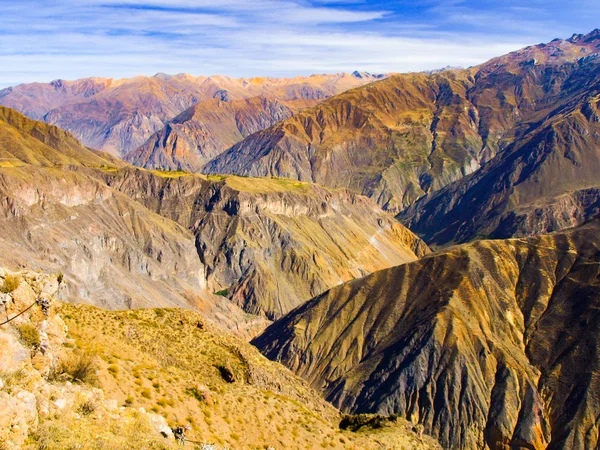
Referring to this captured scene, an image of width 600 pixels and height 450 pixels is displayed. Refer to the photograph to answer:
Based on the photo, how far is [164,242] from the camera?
16025 cm

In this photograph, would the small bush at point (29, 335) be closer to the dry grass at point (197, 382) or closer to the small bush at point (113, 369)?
the dry grass at point (197, 382)

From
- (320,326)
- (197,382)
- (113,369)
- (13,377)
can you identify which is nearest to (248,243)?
(320,326)

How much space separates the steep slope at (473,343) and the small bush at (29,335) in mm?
79590

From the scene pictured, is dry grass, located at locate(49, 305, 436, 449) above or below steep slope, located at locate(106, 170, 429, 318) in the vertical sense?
above

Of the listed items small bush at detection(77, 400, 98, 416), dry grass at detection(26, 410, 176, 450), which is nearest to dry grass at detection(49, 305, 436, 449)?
dry grass at detection(26, 410, 176, 450)

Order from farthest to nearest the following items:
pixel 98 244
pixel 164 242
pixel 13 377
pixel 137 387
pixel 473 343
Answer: pixel 164 242, pixel 98 244, pixel 473 343, pixel 137 387, pixel 13 377

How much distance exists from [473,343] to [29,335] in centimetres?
8941

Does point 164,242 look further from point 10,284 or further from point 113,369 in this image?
point 10,284

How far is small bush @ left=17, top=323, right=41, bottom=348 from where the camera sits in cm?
2423

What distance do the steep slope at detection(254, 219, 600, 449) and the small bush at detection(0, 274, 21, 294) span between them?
80809mm

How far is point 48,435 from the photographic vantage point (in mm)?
19688

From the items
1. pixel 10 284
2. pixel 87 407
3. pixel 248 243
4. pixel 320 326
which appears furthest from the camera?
pixel 248 243

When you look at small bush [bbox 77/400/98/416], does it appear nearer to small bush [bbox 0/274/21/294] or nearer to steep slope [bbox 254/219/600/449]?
small bush [bbox 0/274/21/294]

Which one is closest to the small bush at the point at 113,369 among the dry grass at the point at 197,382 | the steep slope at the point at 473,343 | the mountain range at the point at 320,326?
the dry grass at the point at 197,382
